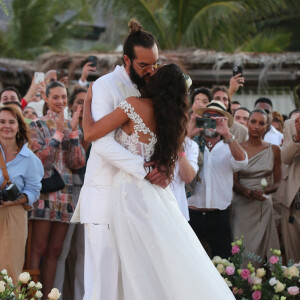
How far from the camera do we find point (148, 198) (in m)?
5.14

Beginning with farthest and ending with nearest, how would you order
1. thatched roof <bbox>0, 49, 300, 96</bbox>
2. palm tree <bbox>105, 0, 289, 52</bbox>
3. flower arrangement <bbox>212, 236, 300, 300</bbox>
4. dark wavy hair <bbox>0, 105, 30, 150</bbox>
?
palm tree <bbox>105, 0, 289, 52</bbox>
thatched roof <bbox>0, 49, 300, 96</bbox>
dark wavy hair <bbox>0, 105, 30, 150</bbox>
flower arrangement <bbox>212, 236, 300, 300</bbox>

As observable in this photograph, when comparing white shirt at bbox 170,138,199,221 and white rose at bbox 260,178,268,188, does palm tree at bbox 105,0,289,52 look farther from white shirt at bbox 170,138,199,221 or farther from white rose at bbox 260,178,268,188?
white shirt at bbox 170,138,199,221

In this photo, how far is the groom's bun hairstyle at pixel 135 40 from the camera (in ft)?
17.5

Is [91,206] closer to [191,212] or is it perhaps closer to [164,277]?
[164,277]

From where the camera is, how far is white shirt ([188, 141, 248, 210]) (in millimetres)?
7949

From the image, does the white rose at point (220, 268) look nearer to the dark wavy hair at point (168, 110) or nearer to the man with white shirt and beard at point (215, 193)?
the man with white shirt and beard at point (215, 193)

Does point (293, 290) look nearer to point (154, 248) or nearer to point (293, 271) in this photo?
point (293, 271)

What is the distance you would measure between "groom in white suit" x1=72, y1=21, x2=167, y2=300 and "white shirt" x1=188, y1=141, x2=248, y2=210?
271cm

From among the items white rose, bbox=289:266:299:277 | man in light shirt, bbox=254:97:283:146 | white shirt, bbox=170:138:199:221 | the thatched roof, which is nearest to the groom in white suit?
white shirt, bbox=170:138:199:221

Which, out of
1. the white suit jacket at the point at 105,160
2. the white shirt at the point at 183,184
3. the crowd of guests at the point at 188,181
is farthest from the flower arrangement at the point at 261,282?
the white suit jacket at the point at 105,160

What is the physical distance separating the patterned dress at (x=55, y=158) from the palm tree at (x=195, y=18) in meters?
15.6

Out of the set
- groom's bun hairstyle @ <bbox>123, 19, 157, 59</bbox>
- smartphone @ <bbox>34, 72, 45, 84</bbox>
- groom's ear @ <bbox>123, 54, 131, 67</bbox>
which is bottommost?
smartphone @ <bbox>34, 72, 45, 84</bbox>

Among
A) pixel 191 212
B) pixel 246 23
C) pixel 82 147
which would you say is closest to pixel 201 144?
pixel 191 212

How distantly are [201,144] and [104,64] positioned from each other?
6331mm
